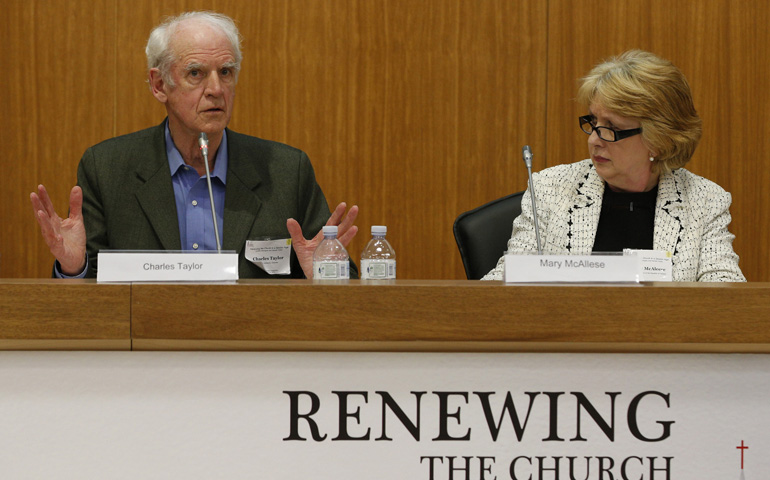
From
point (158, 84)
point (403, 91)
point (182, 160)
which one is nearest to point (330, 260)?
point (182, 160)

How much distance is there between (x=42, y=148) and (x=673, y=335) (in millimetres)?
2518

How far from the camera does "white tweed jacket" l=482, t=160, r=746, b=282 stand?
2.04 meters

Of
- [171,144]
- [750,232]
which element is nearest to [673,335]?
[171,144]

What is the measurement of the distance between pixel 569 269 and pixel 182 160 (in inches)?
51.9

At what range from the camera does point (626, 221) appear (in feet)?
7.10

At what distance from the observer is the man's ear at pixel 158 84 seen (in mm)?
2189

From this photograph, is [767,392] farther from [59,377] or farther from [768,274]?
[768,274]

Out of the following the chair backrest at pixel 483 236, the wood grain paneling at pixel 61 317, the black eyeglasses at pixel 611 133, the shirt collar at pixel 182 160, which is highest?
the black eyeglasses at pixel 611 133

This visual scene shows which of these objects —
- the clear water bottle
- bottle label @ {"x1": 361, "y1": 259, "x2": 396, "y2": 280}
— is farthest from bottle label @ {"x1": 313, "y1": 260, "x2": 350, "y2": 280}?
bottle label @ {"x1": 361, "y1": 259, "x2": 396, "y2": 280}

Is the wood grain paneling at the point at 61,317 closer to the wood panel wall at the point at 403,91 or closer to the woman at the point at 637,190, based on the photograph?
the woman at the point at 637,190

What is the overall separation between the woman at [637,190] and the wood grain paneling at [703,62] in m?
0.75

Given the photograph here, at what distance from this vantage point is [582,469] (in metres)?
1.13

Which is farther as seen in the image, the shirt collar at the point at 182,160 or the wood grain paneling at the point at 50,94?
the wood grain paneling at the point at 50,94

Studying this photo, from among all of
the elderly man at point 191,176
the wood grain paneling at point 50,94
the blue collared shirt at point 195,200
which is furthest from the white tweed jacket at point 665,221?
the wood grain paneling at point 50,94
